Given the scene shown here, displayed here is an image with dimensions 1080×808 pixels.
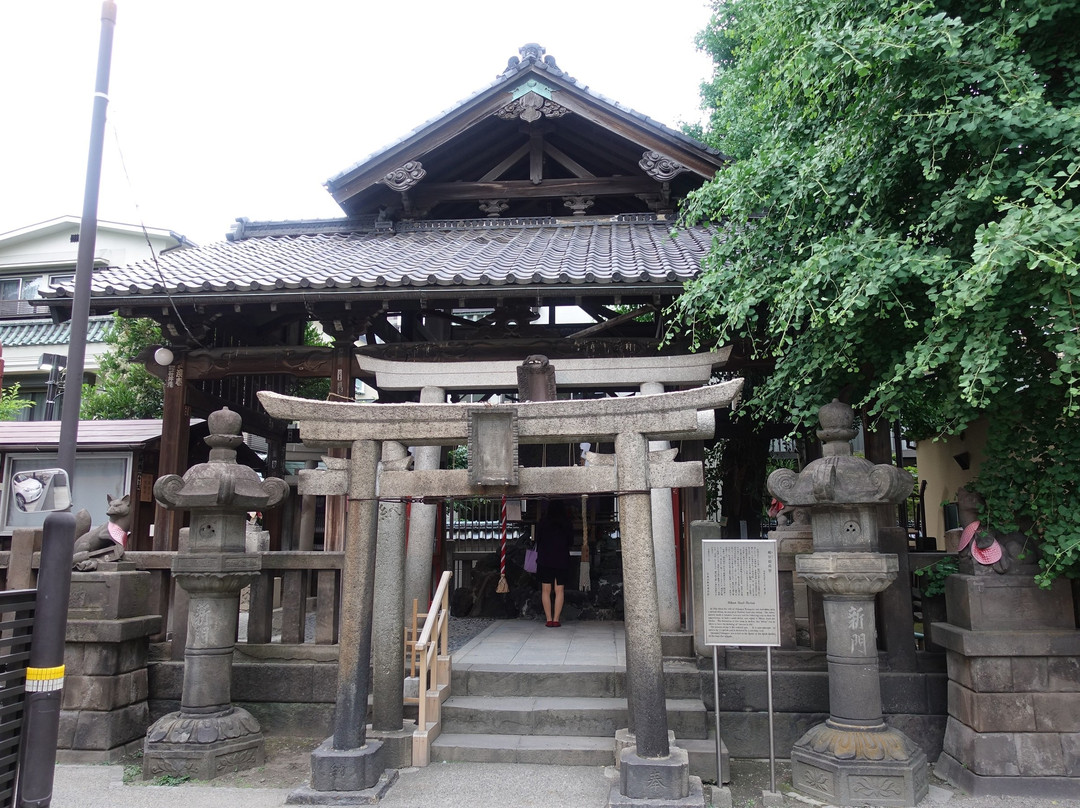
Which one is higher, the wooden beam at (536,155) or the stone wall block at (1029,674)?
the wooden beam at (536,155)

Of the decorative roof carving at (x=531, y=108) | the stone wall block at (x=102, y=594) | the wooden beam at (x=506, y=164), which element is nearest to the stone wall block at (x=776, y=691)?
the stone wall block at (x=102, y=594)

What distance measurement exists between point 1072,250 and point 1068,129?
1.15 metres

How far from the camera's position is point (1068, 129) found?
16.0 feet

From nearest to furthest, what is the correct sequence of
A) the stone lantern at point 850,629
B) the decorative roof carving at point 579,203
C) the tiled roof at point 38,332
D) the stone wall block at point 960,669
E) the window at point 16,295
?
the stone lantern at point 850,629, the stone wall block at point 960,669, the decorative roof carving at point 579,203, the tiled roof at point 38,332, the window at point 16,295

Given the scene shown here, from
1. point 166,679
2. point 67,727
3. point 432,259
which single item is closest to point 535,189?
point 432,259

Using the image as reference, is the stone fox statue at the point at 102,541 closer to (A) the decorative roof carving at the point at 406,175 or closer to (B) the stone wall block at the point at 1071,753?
(A) the decorative roof carving at the point at 406,175

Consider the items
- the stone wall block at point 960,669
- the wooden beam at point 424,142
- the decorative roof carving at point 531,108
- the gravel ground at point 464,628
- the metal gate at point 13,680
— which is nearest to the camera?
the metal gate at point 13,680

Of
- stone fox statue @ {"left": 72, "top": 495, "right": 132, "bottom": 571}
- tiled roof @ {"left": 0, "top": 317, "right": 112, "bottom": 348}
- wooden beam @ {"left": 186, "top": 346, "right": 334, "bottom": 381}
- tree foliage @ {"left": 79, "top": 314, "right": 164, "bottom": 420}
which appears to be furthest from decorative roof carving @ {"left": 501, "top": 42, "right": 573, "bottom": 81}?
tiled roof @ {"left": 0, "top": 317, "right": 112, "bottom": 348}

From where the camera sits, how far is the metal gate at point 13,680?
12.9ft

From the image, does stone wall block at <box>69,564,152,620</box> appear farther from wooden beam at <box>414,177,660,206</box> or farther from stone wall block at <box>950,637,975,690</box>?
stone wall block at <box>950,637,975,690</box>

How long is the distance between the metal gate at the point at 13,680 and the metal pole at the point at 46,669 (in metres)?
0.04

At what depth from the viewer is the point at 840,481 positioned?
5773mm

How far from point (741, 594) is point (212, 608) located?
14.9 ft

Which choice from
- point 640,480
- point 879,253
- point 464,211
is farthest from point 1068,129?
point 464,211
